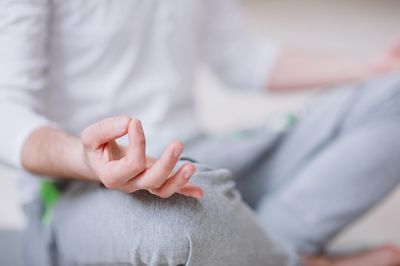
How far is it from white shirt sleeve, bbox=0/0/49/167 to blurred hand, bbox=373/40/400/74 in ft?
1.81

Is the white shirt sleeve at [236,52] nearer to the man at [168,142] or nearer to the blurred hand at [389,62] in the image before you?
the man at [168,142]

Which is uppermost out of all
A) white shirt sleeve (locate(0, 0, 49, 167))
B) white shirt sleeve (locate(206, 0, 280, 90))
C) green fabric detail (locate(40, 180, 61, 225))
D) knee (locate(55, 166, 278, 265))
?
white shirt sleeve (locate(206, 0, 280, 90))

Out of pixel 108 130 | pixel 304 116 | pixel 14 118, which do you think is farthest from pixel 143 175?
pixel 304 116

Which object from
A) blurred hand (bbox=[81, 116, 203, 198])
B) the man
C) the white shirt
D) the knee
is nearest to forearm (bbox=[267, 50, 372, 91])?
the man

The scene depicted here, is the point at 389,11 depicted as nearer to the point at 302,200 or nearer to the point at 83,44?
the point at 302,200

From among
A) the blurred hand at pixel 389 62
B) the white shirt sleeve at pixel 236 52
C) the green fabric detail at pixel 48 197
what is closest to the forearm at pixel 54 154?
the green fabric detail at pixel 48 197

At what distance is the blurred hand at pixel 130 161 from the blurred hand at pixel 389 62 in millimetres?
522

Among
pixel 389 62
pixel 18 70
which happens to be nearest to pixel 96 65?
pixel 18 70

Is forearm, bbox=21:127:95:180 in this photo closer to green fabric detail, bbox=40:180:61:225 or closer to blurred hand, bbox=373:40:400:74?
green fabric detail, bbox=40:180:61:225

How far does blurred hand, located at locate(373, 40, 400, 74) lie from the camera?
89 cm

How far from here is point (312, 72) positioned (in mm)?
920

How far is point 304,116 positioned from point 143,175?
0.45 meters

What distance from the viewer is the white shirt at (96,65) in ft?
1.94

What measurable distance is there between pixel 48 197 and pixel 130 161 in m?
0.33
